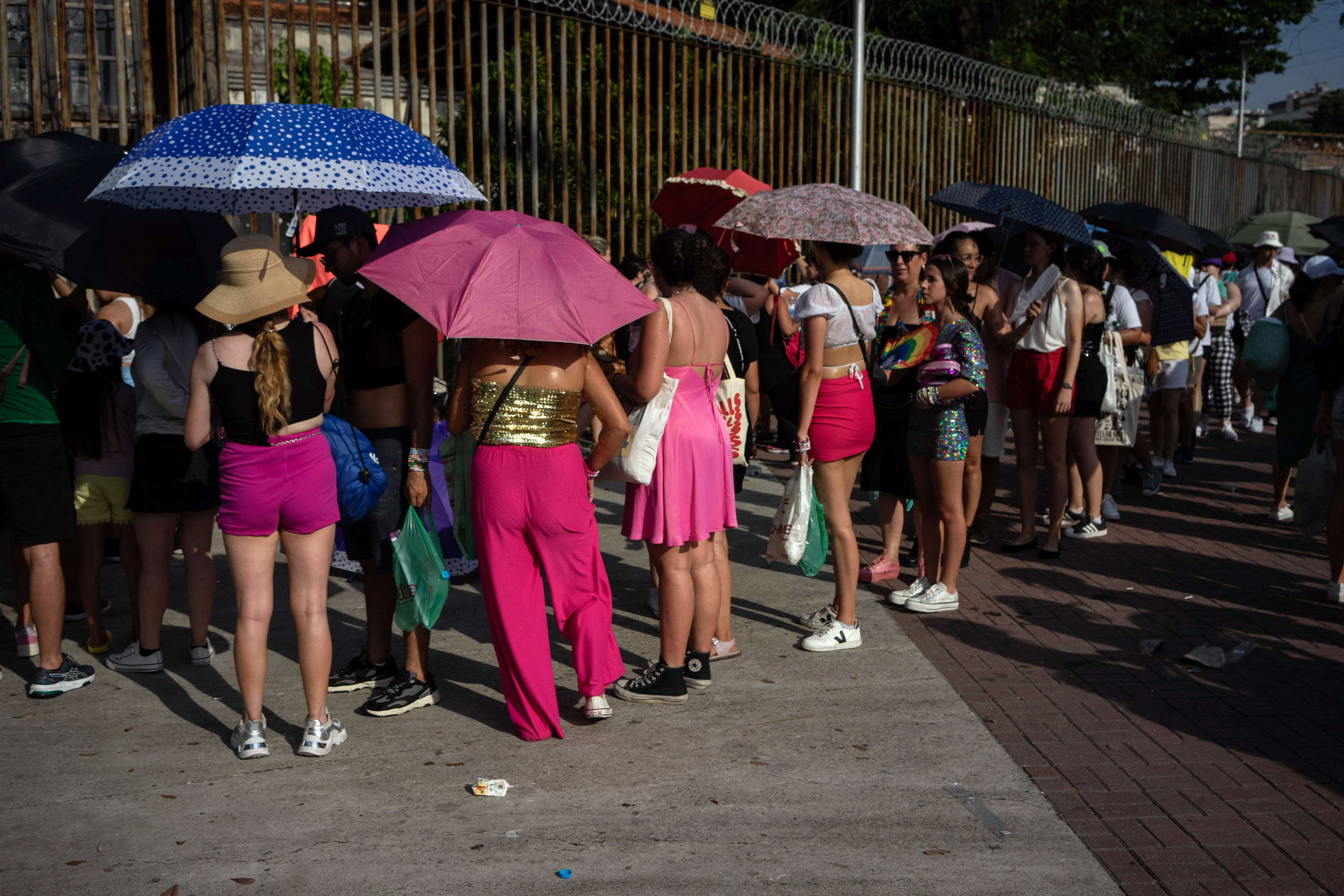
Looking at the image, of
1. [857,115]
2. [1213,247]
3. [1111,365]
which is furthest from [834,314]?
[1213,247]

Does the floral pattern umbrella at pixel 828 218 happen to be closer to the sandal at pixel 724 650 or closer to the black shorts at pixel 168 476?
the sandal at pixel 724 650

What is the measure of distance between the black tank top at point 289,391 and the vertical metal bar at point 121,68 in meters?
4.53

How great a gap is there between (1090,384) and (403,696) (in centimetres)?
497

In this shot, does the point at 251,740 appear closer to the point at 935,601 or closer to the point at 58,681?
the point at 58,681

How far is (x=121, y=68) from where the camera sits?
26.1 ft

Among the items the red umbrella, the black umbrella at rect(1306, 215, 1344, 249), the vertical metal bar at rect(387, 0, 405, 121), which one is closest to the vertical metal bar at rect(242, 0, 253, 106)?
the vertical metal bar at rect(387, 0, 405, 121)

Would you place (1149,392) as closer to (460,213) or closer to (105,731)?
(460,213)

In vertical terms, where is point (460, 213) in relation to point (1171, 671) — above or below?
above

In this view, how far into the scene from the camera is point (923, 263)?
6.31 meters

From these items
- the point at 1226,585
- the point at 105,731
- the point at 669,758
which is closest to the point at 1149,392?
the point at 1226,585

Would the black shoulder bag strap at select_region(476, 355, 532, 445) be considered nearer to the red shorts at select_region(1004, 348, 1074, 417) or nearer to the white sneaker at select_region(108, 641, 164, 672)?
the white sneaker at select_region(108, 641, 164, 672)

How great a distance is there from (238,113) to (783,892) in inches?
134

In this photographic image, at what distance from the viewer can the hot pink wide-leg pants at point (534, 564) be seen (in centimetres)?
447

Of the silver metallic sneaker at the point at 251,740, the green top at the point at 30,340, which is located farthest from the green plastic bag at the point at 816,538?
Answer: the green top at the point at 30,340
